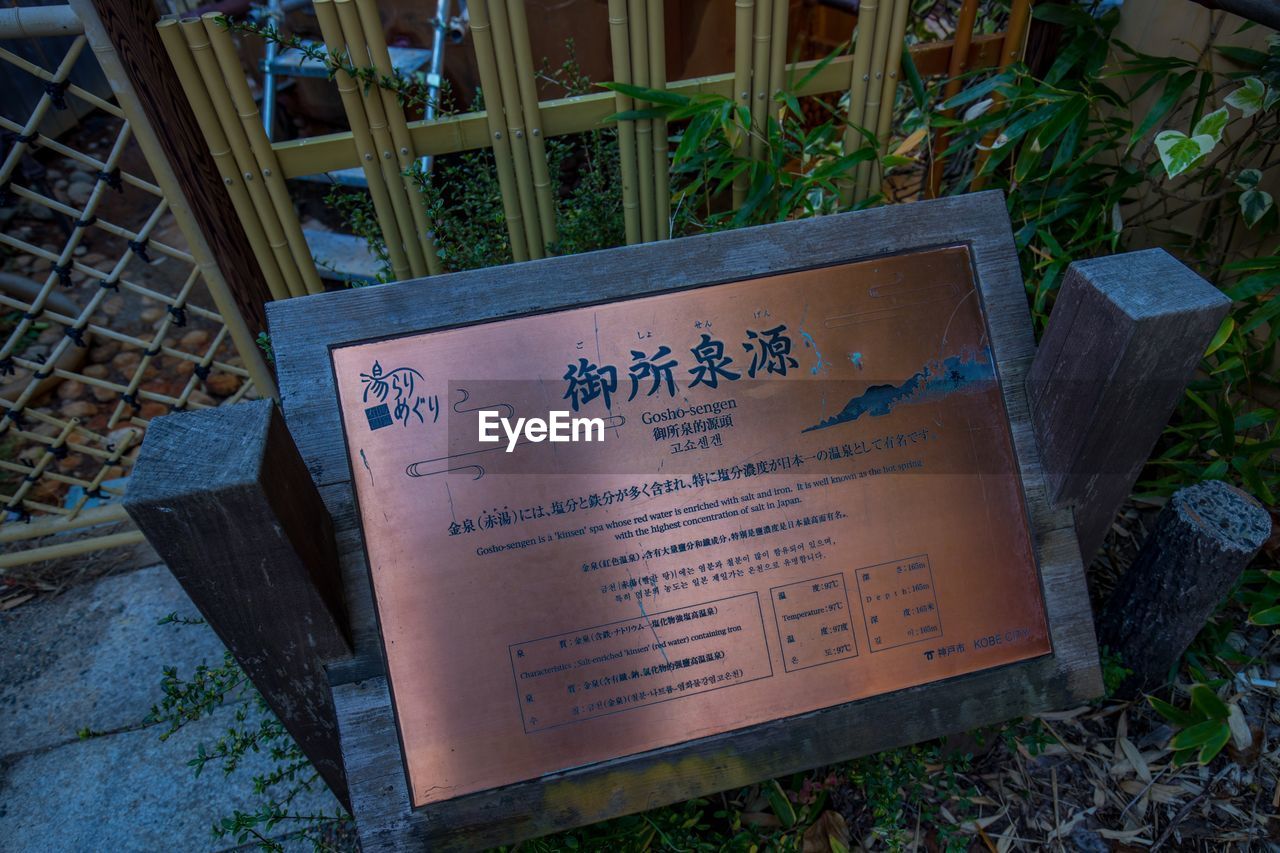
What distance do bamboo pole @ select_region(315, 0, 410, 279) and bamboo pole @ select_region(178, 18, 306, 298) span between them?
0.83 ft

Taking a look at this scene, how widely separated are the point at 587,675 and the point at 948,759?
977 mm

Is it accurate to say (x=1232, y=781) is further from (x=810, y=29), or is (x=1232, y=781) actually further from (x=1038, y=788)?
(x=810, y=29)

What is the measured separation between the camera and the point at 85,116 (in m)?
4.45

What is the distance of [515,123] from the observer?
2.06 metres

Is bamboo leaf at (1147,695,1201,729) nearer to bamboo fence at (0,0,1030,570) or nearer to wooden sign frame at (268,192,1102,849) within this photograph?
wooden sign frame at (268,192,1102,849)

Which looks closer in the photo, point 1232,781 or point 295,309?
point 295,309

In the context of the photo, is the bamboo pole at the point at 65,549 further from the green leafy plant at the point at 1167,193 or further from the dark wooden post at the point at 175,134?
the green leafy plant at the point at 1167,193

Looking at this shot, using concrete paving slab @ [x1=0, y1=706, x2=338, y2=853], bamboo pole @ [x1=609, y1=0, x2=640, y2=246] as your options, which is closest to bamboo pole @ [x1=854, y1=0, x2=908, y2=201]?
bamboo pole @ [x1=609, y1=0, x2=640, y2=246]

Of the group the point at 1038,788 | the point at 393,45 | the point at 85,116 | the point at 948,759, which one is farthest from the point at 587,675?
the point at 85,116

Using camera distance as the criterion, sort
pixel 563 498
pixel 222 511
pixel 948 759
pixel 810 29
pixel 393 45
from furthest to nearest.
Result: pixel 393 45
pixel 810 29
pixel 948 759
pixel 563 498
pixel 222 511

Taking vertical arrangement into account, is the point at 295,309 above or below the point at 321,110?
above

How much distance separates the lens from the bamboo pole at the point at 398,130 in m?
1.85

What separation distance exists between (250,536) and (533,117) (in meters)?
1.32

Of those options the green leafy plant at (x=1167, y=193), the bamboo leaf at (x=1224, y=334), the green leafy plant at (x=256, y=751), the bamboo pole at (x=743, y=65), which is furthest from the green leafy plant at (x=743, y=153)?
the green leafy plant at (x=256, y=751)
